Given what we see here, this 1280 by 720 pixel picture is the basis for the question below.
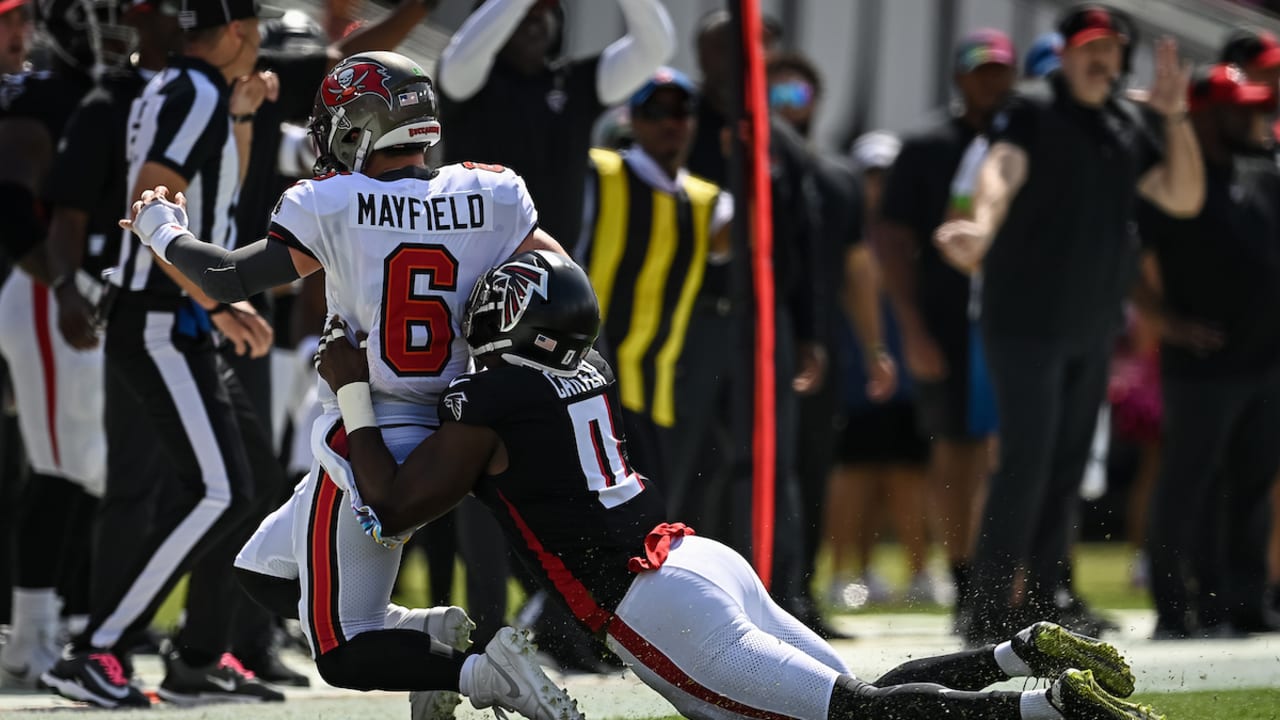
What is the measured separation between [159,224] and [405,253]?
619 mm

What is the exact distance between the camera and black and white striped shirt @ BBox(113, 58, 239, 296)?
5.65 m

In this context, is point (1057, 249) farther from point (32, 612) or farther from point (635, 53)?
point (32, 612)

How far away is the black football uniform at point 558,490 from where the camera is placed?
4.41 metres

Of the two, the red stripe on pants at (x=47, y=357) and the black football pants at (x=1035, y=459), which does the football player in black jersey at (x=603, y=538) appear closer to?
the red stripe on pants at (x=47, y=357)

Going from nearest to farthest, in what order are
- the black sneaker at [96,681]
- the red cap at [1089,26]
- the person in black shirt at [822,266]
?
the black sneaker at [96,681], the red cap at [1089,26], the person in black shirt at [822,266]

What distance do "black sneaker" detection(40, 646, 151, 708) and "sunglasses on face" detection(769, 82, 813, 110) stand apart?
14.6 ft

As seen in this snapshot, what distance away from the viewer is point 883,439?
424 inches

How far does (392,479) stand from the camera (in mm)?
4441

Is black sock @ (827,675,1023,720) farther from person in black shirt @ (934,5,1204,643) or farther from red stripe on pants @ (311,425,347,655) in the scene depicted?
person in black shirt @ (934,5,1204,643)

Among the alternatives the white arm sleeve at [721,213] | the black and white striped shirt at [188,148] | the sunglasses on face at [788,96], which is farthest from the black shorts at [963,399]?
the black and white striped shirt at [188,148]

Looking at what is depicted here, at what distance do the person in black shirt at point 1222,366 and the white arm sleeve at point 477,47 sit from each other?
3090mm

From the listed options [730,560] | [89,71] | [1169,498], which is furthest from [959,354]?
[730,560]

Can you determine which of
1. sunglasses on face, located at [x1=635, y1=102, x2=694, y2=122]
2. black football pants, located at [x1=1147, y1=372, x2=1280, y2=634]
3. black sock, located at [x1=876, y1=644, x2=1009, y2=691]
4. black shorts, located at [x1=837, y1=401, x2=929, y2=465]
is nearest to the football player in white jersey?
black sock, located at [x1=876, y1=644, x2=1009, y2=691]

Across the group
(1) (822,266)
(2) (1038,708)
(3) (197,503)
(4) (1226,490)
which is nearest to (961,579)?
(4) (1226,490)
